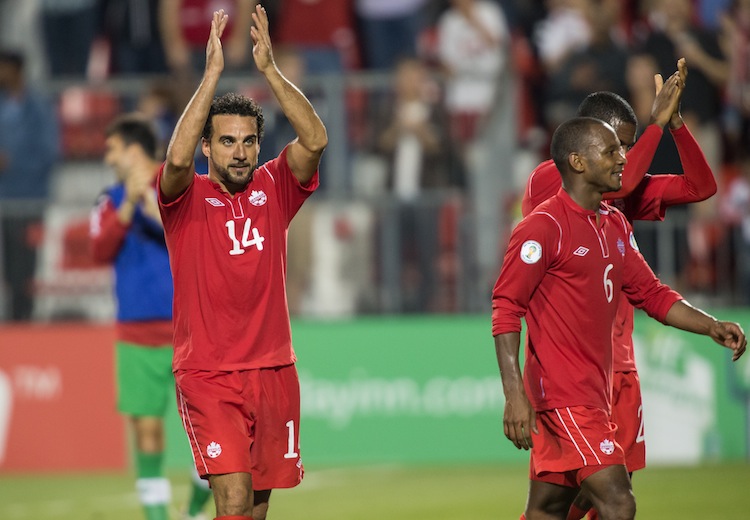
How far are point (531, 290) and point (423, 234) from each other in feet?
24.8

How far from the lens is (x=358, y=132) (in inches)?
579

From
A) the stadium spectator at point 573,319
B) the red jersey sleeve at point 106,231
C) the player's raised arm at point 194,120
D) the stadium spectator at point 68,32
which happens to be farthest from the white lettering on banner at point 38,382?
the stadium spectator at point 573,319

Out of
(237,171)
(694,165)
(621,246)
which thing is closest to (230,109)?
(237,171)

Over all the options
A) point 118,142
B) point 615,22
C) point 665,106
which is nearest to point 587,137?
point 665,106

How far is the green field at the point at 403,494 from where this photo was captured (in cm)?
1125

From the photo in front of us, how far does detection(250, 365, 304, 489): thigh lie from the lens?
7047mm

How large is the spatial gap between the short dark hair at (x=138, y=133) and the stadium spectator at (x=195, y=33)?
18.5ft

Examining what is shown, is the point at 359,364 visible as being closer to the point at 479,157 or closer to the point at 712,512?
the point at 479,157

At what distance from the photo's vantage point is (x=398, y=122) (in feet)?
48.6

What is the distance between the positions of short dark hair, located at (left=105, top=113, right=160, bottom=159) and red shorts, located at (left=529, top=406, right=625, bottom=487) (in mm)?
4078

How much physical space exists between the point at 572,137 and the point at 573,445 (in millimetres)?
1483

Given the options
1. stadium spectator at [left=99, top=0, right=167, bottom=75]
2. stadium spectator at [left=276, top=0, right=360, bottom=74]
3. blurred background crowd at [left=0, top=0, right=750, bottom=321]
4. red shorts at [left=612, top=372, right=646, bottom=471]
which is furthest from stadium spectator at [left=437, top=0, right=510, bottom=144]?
red shorts at [left=612, top=372, right=646, bottom=471]

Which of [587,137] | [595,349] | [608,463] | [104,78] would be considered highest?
[104,78]

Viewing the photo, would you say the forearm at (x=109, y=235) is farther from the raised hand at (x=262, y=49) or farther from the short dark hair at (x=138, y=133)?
the raised hand at (x=262, y=49)
